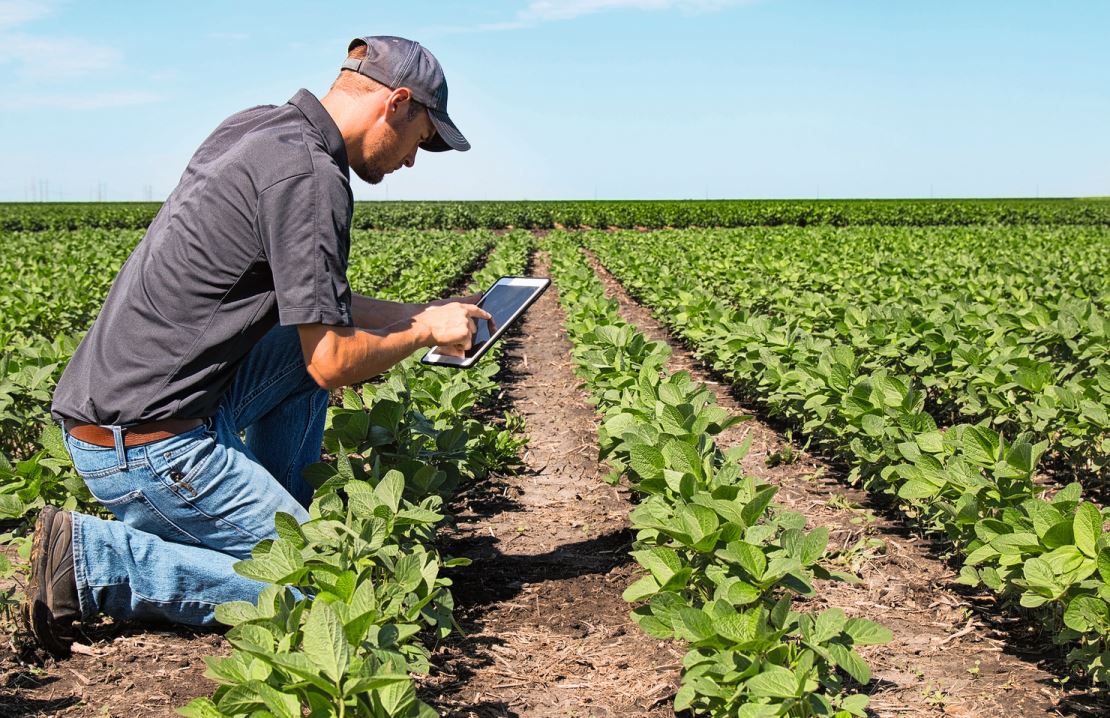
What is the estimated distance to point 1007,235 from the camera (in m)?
22.0

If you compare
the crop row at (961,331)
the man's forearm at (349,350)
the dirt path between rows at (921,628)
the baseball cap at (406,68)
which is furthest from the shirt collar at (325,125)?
the crop row at (961,331)

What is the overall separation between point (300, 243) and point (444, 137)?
0.63m

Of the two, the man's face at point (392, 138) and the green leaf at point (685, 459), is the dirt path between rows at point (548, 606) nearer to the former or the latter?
the green leaf at point (685, 459)

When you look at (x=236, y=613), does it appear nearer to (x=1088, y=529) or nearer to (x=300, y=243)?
(x=300, y=243)

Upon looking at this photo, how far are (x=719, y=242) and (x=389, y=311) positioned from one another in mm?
17439

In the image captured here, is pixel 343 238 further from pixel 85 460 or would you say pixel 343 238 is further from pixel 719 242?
pixel 719 242

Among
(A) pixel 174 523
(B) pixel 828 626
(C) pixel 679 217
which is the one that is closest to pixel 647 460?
(B) pixel 828 626

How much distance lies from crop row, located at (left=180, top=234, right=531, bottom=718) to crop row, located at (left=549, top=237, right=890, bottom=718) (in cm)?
63

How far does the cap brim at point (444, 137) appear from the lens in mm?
2789

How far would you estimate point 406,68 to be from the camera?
264 cm

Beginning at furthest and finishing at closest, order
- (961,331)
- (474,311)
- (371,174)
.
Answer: (961,331) → (474,311) → (371,174)

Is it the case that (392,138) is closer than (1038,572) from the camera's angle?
No

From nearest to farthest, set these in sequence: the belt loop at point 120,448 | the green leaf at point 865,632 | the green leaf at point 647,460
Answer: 1. the green leaf at point 865,632
2. the belt loop at point 120,448
3. the green leaf at point 647,460

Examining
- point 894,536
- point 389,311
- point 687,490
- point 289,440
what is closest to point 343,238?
point 389,311
